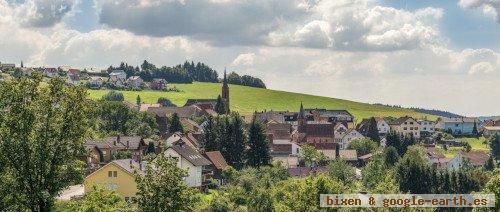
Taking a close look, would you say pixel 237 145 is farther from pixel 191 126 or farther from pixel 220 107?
pixel 220 107

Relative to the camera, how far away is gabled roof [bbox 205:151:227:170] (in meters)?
94.0

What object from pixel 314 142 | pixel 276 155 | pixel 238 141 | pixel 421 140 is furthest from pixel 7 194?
pixel 421 140

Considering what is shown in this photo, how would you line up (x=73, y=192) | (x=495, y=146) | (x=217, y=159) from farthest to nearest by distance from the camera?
(x=495, y=146), (x=217, y=159), (x=73, y=192)

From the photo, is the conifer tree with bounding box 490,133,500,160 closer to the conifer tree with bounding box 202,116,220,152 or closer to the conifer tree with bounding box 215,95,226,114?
the conifer tree with bounding box 215,95,226,114

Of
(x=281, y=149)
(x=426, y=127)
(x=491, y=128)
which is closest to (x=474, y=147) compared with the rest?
(x=426, y=127)

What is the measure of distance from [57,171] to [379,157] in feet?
294

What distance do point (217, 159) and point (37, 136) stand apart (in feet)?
221

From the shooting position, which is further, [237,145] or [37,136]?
[237,145]

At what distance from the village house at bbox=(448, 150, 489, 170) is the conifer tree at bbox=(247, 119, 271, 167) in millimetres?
35985

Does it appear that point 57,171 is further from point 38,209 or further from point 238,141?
point 238,141

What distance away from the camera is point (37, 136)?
1158 inches

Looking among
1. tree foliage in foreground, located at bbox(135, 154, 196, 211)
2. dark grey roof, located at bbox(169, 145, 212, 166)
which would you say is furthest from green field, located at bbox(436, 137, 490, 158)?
tree foliage in foreground, located at bbox(135, 154, 196, 211)

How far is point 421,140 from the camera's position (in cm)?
16462

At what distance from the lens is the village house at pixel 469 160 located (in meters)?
120
